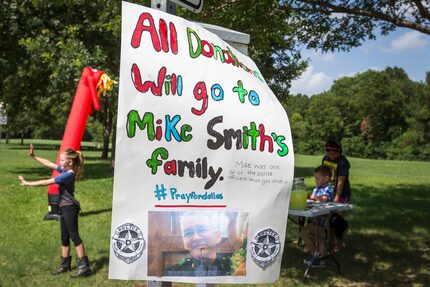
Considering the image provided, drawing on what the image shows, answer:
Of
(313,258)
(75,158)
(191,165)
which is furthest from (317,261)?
(191,165)

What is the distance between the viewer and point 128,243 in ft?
6.48

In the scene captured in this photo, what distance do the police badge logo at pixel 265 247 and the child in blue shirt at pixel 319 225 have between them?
3.94 m

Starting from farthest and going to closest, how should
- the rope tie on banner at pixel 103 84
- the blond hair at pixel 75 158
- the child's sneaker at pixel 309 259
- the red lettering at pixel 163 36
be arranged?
the rope tie on banner at pixel 103 84, the child's sneaker at pixel 309 259, the blond hair at pixel 75 158, the red lettering at pixel 163 36

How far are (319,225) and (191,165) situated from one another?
4.44m

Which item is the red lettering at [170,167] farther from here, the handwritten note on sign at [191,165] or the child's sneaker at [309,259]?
the child's sneaker at [309,259]

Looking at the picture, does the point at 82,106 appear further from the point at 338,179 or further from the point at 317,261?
the point at 317,261

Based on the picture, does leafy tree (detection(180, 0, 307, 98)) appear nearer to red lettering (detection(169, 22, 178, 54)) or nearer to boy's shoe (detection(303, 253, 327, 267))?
boy's shoe (detection(303, 253, 327, 267))

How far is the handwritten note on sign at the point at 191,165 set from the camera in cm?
198

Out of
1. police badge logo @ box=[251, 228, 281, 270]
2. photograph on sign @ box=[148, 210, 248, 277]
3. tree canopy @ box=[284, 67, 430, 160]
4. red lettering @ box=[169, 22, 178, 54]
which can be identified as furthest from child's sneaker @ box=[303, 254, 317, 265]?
tree canopy @ box=[284, 67, 430, 160]

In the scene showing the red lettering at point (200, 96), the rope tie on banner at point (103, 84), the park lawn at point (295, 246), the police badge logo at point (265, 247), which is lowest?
the park lawn at point (295, 246)

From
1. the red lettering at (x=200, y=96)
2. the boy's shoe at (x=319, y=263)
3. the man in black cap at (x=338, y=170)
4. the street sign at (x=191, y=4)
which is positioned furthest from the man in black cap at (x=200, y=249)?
the man in black cap at (x=338, y=170)

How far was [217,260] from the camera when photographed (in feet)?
6.88

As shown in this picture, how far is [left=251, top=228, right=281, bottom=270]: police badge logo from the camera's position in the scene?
2.13 metres

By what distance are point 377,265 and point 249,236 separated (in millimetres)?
4754
